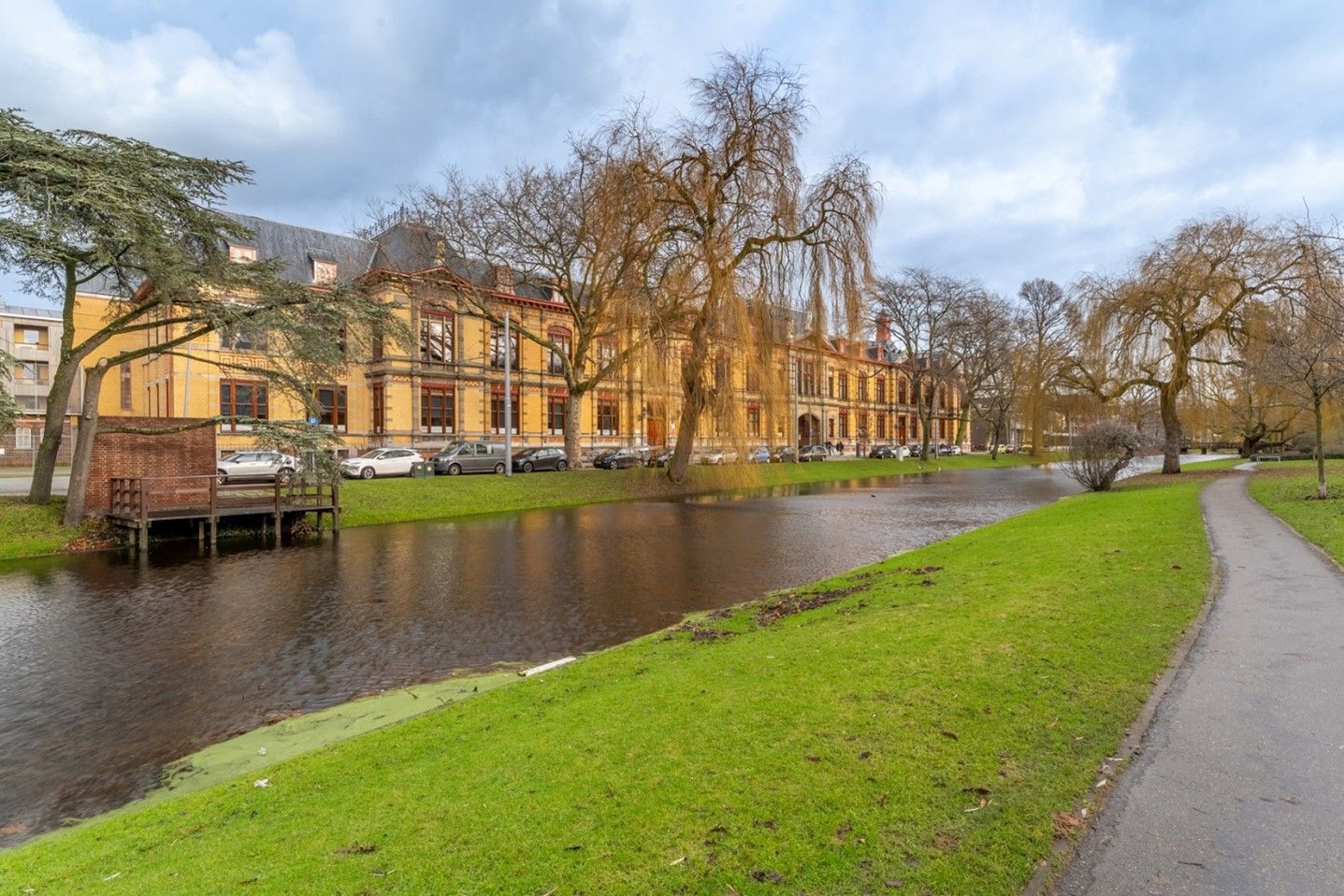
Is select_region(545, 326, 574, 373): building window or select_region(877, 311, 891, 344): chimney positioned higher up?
select_region(877, 311, 891, 344): chimney

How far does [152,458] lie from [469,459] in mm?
14187

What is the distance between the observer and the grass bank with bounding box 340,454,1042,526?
22.5m

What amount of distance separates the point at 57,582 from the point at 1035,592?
1589 centimetres

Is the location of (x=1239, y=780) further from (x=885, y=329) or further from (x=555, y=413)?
(x=885, y=329)

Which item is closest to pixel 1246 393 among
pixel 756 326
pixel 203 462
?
pixel 756 326

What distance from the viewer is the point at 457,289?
3119cm

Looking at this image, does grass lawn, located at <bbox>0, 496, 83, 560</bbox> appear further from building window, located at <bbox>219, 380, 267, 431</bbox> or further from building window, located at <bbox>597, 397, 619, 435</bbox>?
building window, located at <bbox>597, 397, 619, 435</bbox>

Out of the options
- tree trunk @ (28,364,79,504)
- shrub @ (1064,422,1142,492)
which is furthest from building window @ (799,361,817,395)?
tree trunk @ (28,364,79,504)

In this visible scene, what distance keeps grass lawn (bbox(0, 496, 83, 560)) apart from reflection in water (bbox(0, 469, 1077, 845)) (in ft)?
2.70

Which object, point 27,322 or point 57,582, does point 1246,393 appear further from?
point 27,322

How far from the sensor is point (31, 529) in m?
16.1

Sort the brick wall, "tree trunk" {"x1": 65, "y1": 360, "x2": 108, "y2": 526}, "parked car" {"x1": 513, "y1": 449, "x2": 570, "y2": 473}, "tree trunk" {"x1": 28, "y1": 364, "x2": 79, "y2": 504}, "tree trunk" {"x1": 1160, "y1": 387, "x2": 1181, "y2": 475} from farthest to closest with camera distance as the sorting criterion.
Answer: "parked car" {"x1": 513, "y1": 449, "x2": 570, "y2": 473} < "tree trunk" {"x1": 1160, "y1": 387, "x2": 1181, "y2": 475} < the brick wall < "tree trunk" {"x1": 28, "y1": 364, "x2": 79, "y2": 504} < "tree trunk" {"x1": 65, "y1": 360, "x2": 108, "y2": 526}

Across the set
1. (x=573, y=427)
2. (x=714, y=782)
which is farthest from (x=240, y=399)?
(x=714, y=782)

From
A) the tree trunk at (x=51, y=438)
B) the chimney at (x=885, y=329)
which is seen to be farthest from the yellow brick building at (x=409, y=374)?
the tree trunk at (x=51, y=438)
